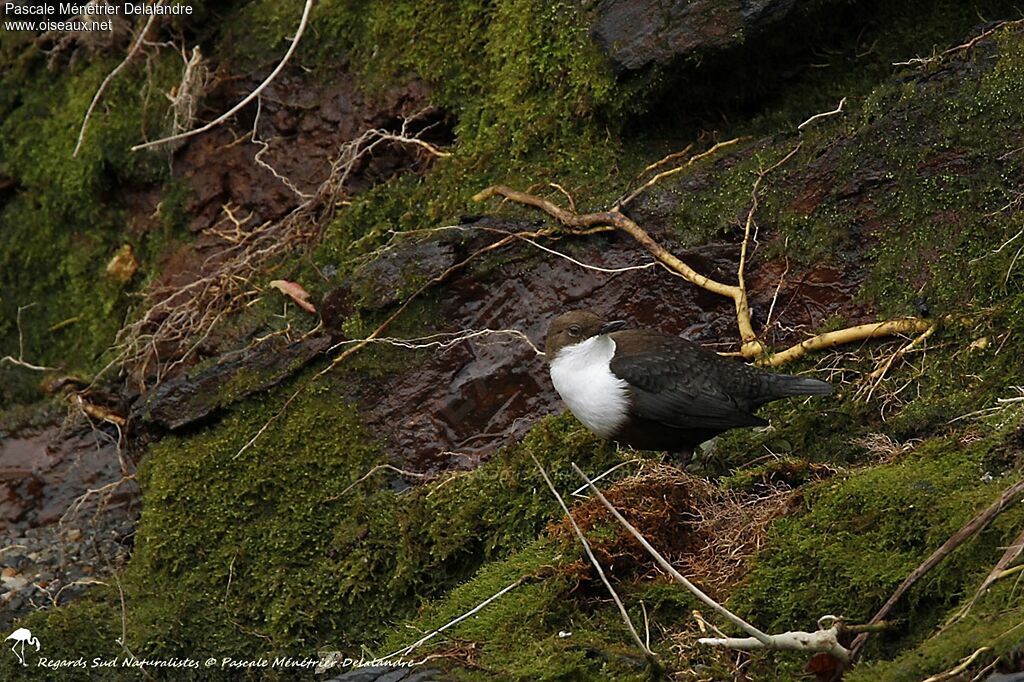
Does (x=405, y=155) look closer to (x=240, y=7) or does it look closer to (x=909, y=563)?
(x=240, y=7)

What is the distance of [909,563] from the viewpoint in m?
3.83

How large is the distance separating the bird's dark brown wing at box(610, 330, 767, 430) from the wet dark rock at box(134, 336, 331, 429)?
6.38ft

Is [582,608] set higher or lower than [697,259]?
lower

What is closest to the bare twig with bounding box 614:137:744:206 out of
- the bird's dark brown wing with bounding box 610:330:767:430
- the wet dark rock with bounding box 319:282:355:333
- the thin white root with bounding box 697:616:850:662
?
the bird's dark brown wing with bounding box 610:330:767:430

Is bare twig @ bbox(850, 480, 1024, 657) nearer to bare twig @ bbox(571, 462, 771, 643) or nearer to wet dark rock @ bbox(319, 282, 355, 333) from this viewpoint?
bare twig @ bbox(571, 462, 771, 643)

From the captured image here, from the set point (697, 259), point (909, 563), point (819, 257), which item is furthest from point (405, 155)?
point (909, 563)

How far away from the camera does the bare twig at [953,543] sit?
11.1ft

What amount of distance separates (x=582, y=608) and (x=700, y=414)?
1.03 m

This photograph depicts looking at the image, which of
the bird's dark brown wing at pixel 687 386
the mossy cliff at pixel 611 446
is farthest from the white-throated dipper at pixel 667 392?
the mossy cliff at pixel 611 446

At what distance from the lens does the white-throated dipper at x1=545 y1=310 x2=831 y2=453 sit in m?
4.99

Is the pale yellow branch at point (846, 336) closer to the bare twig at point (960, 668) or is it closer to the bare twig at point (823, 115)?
the bare twig at point (823, 115)

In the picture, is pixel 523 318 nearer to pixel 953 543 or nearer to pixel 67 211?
pixel 953 543

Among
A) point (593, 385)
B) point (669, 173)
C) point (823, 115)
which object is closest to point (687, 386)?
point (593, 385)

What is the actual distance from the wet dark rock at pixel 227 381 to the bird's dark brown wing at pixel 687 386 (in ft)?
6.38
